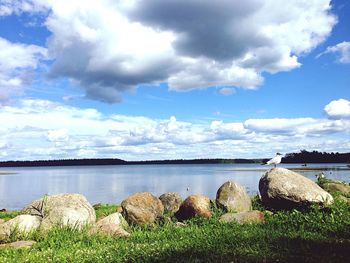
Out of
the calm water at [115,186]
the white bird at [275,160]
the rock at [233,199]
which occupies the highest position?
the white bird at [275,160]

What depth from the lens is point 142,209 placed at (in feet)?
63.3

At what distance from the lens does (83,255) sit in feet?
38.7

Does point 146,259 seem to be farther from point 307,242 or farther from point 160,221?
point 160,221

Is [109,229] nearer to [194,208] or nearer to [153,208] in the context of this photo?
[153,208]

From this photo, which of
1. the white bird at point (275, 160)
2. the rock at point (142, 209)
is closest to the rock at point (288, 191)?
the white bird at point (275, 160)

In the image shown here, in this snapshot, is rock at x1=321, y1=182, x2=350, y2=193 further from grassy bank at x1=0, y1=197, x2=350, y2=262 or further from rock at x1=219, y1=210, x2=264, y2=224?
rock at x1=219, y1=210, x2=264, y2=224

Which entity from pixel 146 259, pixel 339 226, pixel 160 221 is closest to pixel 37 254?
pixel 146 259

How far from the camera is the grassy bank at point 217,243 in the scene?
35.9 ft

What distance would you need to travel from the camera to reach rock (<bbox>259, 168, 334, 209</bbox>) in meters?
18.1

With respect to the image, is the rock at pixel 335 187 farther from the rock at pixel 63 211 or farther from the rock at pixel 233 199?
the rock at pixel 63 211

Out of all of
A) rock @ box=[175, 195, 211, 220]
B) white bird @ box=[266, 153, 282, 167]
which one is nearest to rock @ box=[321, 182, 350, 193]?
white bird @ box=[266, 153, 282, 167]

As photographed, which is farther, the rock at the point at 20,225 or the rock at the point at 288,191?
the rock at the point at 288,191

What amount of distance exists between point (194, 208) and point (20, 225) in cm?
711

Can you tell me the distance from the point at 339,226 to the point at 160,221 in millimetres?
7560
